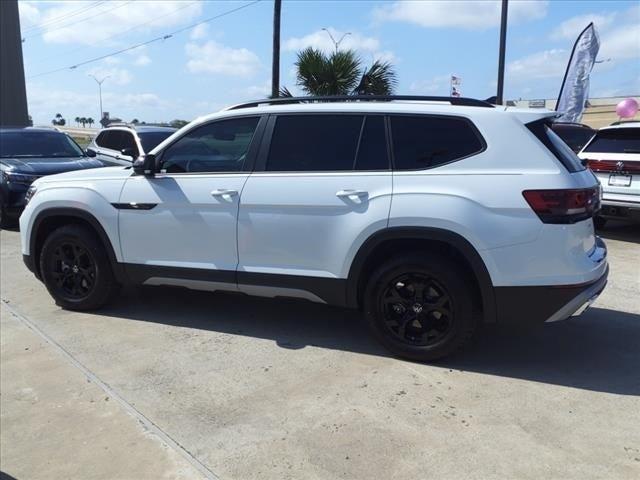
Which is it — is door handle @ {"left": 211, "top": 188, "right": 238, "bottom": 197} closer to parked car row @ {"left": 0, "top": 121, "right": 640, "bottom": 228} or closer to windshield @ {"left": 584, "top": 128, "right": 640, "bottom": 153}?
parked car row @ {"left": 0, "top": 121, "right": 640, "bottom": 228}

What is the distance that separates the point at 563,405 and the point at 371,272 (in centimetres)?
154

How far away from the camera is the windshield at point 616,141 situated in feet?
27.3

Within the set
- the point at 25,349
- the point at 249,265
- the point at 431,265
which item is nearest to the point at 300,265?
the point at 249,265

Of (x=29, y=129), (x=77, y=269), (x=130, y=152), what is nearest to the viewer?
(x=77, y=269)

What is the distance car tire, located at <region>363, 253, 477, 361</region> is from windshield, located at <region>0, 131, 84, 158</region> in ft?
29.0

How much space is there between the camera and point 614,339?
4.71 metres

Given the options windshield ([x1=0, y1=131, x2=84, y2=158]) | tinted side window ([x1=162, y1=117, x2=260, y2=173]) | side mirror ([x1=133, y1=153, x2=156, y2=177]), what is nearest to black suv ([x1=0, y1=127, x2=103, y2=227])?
windshield ([x1=0, y1=131, x2=84, y2=158])

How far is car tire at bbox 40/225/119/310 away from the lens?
17.2ft

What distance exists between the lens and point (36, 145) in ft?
37.0

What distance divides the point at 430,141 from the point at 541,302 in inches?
52.1

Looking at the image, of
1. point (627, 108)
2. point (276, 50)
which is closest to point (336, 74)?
point (276, 50)

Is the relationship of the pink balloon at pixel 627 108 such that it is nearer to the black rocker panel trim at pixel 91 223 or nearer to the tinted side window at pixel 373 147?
the tinted side window at pixel 373 147

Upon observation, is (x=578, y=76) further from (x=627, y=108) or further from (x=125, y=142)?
(x=125, y=142)

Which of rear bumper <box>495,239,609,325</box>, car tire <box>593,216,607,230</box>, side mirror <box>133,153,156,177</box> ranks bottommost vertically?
car tire <box>593,216,607,230</box>
